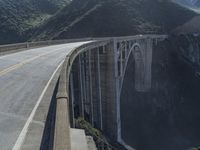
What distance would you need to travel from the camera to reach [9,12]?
111062 mm

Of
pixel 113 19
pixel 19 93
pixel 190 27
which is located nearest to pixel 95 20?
pixel 113 19

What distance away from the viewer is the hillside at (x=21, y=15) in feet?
325

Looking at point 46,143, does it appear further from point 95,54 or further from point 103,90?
point 103,90

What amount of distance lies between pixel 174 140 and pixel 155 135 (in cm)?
358

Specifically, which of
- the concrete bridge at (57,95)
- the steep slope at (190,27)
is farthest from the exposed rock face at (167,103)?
the steep slope at (190,27)

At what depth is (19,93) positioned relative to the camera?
16234 mm

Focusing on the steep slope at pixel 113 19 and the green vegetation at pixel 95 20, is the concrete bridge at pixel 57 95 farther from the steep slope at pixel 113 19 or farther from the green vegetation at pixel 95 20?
the green vegetation at pixel 95 20

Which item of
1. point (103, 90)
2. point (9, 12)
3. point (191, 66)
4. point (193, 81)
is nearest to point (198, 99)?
point (193, 81)

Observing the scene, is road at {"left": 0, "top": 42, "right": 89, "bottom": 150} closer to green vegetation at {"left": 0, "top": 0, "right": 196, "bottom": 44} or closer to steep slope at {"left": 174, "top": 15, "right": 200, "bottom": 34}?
green vegetation at {"left": 0, "top": 0, "right": 196, "bottom": 44}

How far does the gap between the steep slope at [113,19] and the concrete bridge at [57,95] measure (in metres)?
35.2

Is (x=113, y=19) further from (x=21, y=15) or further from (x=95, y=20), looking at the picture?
(x=21, y=15)

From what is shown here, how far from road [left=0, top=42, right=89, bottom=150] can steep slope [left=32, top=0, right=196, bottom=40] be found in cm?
6226

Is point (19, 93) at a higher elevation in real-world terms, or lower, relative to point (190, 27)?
lower

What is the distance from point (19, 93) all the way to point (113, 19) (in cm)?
7971
